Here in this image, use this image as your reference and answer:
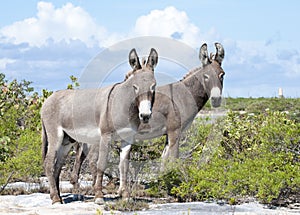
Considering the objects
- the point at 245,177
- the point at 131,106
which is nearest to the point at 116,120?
the point at 131,106

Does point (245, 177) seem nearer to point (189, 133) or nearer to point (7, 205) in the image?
point (189, 133)

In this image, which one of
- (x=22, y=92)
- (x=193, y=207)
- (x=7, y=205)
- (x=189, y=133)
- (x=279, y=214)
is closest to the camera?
(x=279, y=214)

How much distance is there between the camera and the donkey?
9.31 m

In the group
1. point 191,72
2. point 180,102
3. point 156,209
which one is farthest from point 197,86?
point 156,209

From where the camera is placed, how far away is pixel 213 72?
1123 centimetres

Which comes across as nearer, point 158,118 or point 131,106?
point 131,106

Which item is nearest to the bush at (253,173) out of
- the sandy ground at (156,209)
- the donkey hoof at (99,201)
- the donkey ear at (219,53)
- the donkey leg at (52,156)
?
the sandy ground at (156,209)

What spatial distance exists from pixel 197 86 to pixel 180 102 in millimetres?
508

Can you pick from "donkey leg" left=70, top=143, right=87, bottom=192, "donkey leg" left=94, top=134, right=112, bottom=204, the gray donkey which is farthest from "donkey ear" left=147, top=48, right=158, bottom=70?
"donkey leg" left=70, top=143, right=87, bottom=192

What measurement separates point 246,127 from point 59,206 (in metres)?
4.24

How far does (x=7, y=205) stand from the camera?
9.84 metres

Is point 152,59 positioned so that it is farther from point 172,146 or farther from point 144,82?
point 172,146

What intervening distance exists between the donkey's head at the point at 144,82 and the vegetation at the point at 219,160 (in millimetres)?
1628

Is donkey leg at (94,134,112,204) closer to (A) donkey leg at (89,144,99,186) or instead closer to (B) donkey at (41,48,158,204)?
(B) donkey at (41,48,158,204)
